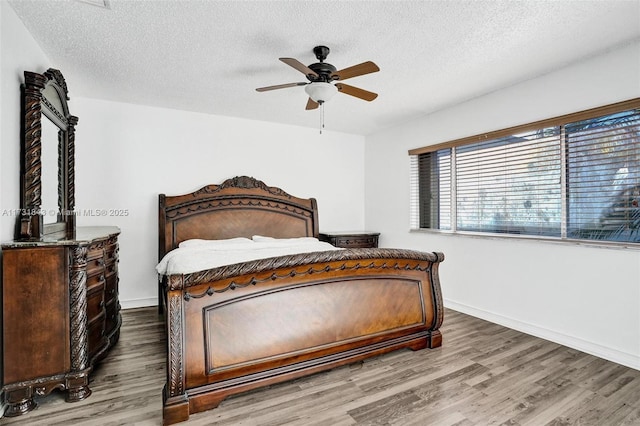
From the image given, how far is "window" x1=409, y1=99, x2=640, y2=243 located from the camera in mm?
2535

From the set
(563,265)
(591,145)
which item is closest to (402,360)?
(563,265)

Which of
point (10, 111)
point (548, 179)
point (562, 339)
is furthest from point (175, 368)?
point (548, 179)

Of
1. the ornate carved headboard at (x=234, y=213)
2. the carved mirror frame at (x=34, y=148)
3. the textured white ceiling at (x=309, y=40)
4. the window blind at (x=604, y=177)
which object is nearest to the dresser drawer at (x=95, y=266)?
the carved mirror frame at (x=34, y=148)

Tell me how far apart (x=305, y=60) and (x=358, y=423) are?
2.74m

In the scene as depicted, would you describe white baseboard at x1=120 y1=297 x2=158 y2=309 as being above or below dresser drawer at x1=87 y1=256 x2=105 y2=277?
below

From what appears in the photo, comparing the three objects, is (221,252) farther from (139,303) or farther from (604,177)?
(604,177)

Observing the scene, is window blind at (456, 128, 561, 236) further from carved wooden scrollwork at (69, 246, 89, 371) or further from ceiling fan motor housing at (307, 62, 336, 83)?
carved wooden scrollwork at (69, 246, 89, 371)

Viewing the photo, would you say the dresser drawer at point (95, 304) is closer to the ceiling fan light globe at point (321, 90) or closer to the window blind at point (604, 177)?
the ceiling fan light globe at point (321, 90)

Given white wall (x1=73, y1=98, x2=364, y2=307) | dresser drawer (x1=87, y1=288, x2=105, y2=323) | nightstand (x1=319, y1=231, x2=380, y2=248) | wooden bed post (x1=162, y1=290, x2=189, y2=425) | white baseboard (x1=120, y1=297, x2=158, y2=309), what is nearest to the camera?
wooden bed post (x1=162, y1=290, x2=189, y2=425)

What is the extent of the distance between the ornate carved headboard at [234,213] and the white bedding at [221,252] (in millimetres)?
295

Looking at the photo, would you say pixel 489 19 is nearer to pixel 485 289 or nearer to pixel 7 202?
pixel 485 289

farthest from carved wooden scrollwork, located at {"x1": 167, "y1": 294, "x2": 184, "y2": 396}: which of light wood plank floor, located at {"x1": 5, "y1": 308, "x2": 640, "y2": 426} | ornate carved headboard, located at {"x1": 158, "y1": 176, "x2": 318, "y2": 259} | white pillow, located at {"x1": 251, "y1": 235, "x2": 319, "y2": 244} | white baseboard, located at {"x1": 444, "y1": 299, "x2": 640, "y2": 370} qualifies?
white baseboard, located at {"x1": 444, "y1": 299, "x2": 640, "y2": 370}

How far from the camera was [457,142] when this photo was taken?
3881 millimetres

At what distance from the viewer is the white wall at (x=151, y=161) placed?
368 cm
